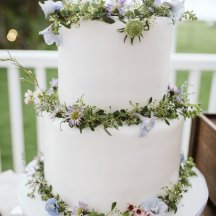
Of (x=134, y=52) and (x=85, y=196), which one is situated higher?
(x=134, y=52)

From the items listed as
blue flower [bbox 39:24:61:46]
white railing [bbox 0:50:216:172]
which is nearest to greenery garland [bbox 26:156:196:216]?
blue flower [bbox 39:24:61:46]

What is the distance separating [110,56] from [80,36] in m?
0.11

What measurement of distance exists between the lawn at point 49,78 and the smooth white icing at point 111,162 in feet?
6.29

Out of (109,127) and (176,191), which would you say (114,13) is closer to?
(109,127)

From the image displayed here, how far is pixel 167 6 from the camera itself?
1.12m

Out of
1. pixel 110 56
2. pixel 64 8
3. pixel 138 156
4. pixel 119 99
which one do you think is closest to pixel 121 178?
pixel 138 156

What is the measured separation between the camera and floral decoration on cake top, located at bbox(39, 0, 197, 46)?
41.1 inches

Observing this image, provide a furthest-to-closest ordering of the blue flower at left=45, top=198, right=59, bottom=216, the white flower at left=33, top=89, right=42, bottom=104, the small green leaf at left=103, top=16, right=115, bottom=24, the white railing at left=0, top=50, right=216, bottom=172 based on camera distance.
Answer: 1. the white railing at left=0, top=50, right=216, bottom=172
2. the white flower at left=33, top=89, right=42, bottom=104
3. the blue flower at left=45, top=198, right=59, bottom=216
4. the small green leaf at left=103, top=16, right=115, bottom=24

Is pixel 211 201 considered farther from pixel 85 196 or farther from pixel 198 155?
pixel 85 196

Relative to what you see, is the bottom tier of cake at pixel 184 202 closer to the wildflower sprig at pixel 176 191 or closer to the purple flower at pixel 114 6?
the wildflower sprig at pixel 176 191

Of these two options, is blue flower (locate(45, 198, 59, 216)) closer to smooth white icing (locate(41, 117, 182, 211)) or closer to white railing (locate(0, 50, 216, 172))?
smooth white icing (locate(41, 117, 182, 211))

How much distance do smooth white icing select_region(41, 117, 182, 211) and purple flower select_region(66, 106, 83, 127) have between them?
35 millimetres

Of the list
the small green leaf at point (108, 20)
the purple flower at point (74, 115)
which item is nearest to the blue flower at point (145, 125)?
the purple flower at point (74, 115)

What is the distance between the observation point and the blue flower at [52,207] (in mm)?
1145
